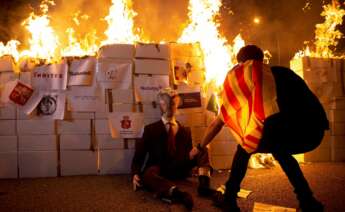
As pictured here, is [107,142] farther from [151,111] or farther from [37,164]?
[37,164]

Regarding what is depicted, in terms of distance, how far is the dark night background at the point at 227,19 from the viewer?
14.9 m

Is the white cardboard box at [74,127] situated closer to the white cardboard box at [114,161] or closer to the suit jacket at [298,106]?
the white cardboard box at [114,161]

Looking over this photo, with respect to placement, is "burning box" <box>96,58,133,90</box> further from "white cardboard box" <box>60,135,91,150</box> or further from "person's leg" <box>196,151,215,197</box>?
"person's leg" <box>196,151,215,197</box>

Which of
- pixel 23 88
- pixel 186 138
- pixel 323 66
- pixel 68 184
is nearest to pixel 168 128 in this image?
pixel 186 138

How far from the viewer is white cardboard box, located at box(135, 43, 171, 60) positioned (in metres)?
7.04

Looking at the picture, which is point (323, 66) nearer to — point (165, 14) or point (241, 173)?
point (241, 173)

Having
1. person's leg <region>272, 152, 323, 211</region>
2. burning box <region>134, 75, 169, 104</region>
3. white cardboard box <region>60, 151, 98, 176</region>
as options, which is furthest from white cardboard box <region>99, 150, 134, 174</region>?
person's leg <region>272, 152, 323, 211</region>

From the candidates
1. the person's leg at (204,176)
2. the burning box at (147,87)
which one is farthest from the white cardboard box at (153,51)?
the person's leg at (204,176)

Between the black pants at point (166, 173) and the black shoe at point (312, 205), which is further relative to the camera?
the black pants at point (166, 173)

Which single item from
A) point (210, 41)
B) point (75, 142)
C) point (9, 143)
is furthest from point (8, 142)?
point (210, 41)

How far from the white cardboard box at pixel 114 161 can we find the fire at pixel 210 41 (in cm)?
235

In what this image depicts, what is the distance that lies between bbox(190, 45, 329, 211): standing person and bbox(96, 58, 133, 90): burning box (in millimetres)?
3127

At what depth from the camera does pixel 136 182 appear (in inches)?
217

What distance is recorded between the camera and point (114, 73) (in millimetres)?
6910
